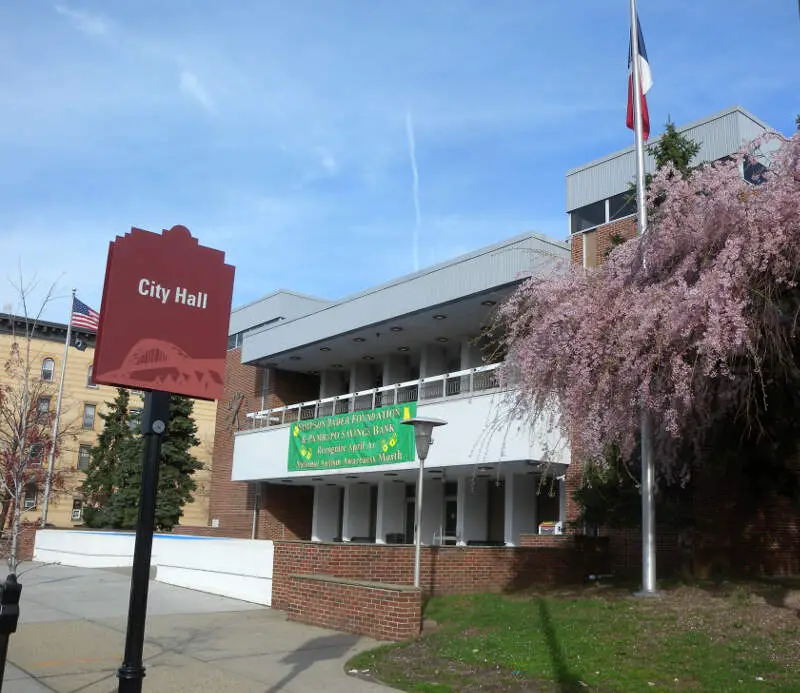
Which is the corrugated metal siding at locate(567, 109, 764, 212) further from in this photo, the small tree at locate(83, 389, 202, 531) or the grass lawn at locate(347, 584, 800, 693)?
the small tree at locate(83, 389, 202, 531)

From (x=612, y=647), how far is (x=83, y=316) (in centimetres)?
2696

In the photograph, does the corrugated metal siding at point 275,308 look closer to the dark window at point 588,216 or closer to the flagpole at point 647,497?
the dark window at point 588,216

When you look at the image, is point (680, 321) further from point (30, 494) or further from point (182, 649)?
point (30, 494)

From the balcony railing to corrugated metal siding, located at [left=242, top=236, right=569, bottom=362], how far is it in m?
2.03

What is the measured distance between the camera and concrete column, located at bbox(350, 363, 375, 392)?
3051 centimetres

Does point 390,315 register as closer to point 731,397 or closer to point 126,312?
point 731,397

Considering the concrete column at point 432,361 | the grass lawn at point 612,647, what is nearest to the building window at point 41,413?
the grass lawn at point 612,647

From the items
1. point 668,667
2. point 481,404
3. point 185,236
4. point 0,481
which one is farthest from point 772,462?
point 0,481

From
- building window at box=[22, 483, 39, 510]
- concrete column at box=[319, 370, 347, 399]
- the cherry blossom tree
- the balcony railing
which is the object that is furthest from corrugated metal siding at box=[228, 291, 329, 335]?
the cherry blossom tree

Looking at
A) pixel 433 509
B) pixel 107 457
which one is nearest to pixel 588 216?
pixel 433 509

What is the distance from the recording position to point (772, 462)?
13.1 meters

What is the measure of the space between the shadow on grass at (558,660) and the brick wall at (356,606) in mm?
1790

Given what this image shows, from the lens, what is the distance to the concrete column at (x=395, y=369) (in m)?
28.8

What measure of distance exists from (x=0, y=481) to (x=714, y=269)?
9870 mm
